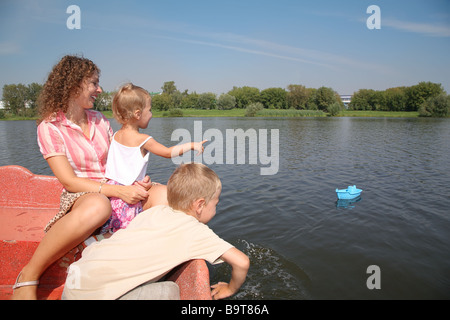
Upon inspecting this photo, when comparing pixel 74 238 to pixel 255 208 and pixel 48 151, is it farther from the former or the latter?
pixel 255 208

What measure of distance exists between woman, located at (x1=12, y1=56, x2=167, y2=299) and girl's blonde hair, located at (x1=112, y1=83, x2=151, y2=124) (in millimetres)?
274

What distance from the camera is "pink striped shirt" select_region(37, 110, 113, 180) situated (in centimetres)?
260

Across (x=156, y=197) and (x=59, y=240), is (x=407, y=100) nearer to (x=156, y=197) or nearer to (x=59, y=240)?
(x=156, y=197)

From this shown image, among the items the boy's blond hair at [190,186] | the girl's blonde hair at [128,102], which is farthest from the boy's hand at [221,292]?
the girl's blonde hair at [128,102]

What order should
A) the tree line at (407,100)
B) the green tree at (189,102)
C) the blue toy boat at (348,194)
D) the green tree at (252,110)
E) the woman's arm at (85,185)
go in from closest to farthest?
the woman's arm at (85,185) → the blue toy boat at (348,194) → the tree line at (407,100) → the green tree at (252,110) → the green tree at (189,102)

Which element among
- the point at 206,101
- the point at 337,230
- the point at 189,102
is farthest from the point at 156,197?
the point at 189,102

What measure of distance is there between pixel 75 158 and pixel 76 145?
12 cm

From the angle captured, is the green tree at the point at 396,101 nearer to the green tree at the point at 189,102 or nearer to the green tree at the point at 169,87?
the green tree at the point at 189,102

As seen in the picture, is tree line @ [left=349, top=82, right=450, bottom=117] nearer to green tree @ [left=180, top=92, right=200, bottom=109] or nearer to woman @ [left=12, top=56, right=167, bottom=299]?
green tree @ [left=180, top=92, right=200, bottom=109]

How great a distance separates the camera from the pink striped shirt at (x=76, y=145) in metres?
2.60

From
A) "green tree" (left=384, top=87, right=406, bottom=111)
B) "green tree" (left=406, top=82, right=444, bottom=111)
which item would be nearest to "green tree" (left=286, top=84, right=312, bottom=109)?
"green tree" (left=384, top=87, right=406, bottom=111)

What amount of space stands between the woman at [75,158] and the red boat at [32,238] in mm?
185

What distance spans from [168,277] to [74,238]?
28.6 inches

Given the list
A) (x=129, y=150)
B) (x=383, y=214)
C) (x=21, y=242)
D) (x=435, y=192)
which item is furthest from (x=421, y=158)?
(x=21, y=242)
